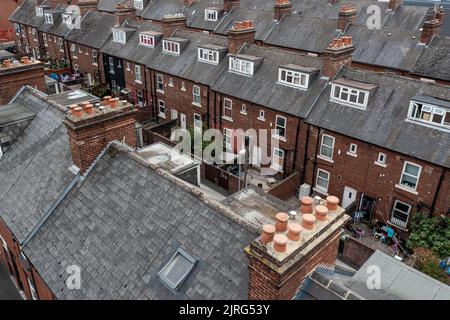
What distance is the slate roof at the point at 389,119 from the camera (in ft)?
66.1

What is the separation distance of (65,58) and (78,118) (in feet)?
139

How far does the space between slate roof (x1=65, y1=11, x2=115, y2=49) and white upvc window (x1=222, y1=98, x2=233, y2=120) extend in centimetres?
1980

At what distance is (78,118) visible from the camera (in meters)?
12.7

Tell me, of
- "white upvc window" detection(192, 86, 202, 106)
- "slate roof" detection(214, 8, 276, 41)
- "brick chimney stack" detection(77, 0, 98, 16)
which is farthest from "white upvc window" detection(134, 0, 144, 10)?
"white upvc window" detection(192, 86, 202, 106)

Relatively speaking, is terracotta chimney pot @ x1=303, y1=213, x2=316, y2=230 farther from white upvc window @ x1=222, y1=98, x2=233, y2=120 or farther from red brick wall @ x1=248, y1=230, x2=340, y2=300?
white upvc window @ x1=222, y1=98, x2=233, y2=120

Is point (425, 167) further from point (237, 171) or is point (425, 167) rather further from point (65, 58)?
point (65, 58)

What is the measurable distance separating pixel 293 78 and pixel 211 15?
25549 millimetres

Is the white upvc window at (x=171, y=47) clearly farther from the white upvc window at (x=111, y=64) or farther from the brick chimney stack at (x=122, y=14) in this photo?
the brick chimney stack at (x=122, y=14)

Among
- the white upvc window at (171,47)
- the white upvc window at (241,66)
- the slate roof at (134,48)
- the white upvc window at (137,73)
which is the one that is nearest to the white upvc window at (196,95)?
the white upvc window at (241,66)

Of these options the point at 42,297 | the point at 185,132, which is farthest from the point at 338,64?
the point at 42,297

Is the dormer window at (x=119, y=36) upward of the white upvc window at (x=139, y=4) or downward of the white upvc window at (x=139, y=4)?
downward

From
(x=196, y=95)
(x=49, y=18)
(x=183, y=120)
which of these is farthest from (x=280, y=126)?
(x=49, y=18)

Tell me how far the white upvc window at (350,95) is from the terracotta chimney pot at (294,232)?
17069 millimetres

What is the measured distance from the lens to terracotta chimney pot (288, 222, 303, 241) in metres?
7.95
